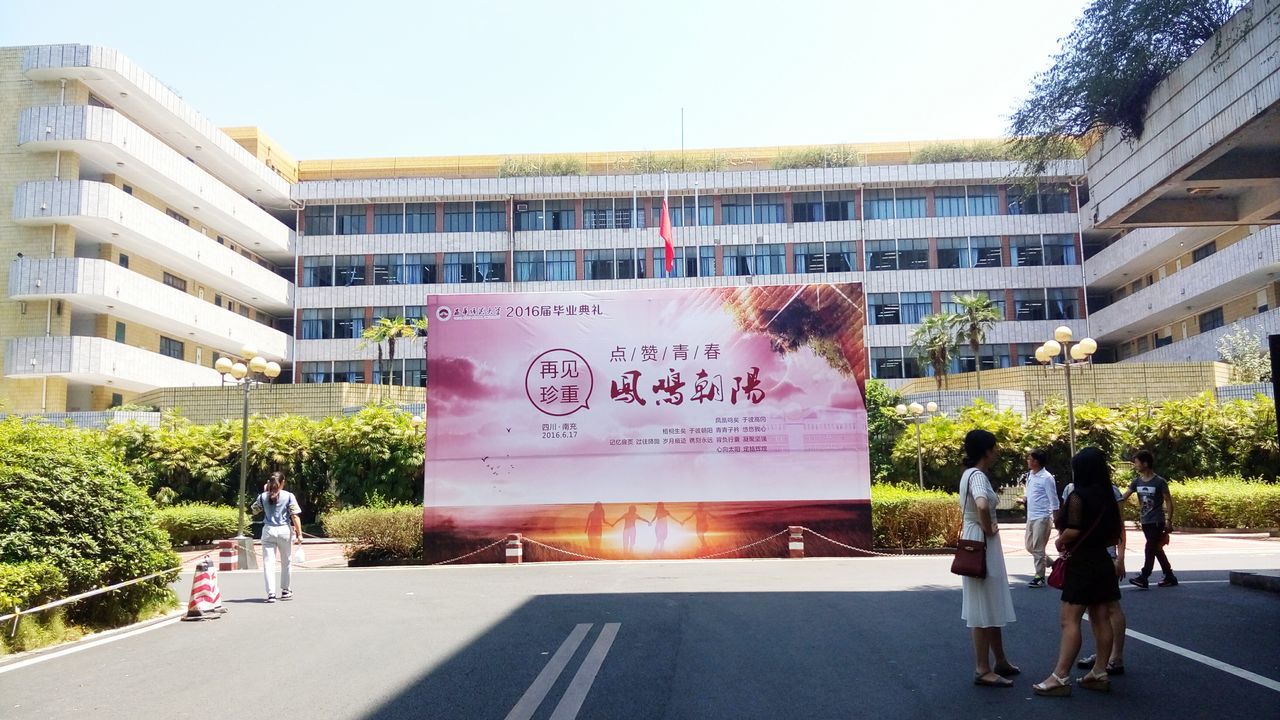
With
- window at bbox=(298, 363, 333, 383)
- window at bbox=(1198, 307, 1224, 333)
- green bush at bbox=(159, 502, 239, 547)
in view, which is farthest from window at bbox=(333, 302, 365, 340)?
window at bbox=(1198, 307, 1224, 333)

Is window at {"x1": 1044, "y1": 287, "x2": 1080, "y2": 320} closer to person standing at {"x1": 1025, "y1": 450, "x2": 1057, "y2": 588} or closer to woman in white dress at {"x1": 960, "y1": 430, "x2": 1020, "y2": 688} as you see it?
person standing at {"x1": 1025, "y1": 450, "x2": 1057, "y2": 588}

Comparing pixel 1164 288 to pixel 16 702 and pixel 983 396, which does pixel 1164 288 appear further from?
pixel 16 702

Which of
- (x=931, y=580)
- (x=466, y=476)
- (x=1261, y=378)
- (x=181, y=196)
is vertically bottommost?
(x=931, y=580)

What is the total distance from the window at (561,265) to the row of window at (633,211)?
5.30 ft

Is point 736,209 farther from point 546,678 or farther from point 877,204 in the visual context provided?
point 546,678

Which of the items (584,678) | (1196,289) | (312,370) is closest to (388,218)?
(312,370)

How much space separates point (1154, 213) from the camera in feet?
42.6

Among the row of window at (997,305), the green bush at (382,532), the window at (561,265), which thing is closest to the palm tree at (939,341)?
the row of window at (997,305)

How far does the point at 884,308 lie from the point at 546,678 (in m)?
49.1

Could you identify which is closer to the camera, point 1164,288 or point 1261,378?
point 1261,378

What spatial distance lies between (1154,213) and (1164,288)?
38.0 meters

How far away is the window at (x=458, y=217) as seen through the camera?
55.5 meters

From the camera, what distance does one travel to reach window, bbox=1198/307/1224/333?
144 feet

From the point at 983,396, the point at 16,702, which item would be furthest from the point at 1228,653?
the point at 983,396
